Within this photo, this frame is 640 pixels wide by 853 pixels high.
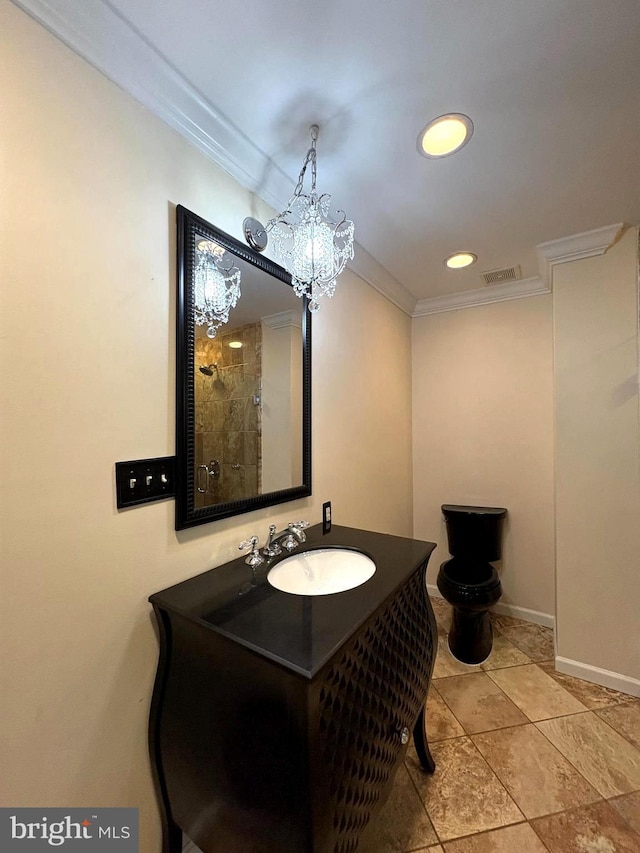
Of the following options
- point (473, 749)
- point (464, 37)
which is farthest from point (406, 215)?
point (473, 749)

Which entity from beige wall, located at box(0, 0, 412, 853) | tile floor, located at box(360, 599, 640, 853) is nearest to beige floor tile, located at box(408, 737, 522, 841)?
tile floor, located at box(360, 599, 640, 853)

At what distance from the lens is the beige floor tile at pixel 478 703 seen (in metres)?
1.58

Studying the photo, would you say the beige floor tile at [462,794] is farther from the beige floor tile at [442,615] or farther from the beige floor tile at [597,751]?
the beige floor tile at [442,615]

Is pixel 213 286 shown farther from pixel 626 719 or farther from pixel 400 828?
pixel 626 719

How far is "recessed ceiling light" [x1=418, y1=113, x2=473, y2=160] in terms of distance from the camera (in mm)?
1166

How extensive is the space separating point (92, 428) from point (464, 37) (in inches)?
57.4

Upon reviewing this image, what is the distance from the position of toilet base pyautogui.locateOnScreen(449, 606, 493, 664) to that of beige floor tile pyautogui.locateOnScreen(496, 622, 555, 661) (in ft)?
0.98

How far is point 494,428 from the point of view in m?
2.56

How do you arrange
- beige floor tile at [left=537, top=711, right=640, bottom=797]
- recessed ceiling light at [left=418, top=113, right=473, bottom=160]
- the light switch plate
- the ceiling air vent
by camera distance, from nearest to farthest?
the light switch plate → recessed ceiling light at [left=418, top=113, right=473, bottom=160] → beige floor tile at [left=537, top=711, right=640, bottom=797] → the ceiling air vent

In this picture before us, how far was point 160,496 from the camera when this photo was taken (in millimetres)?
1003

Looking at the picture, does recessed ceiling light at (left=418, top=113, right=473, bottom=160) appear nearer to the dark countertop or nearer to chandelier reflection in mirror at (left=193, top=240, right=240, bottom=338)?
chandelier reflection in mirror at (left=193, top=240, right=240, bottom=338)

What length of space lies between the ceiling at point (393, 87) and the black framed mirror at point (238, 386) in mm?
369

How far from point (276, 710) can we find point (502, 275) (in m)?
2.69

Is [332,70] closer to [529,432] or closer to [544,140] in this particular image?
[544,140]
